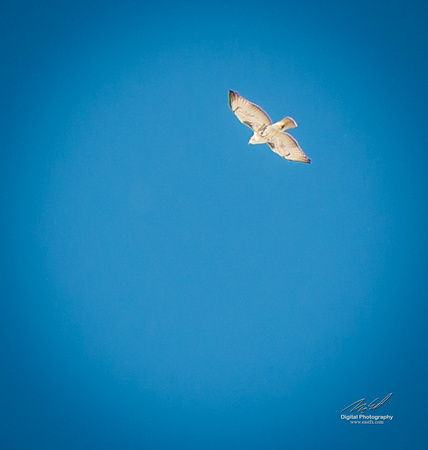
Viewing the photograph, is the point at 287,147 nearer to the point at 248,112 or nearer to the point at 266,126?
the point at 266,126

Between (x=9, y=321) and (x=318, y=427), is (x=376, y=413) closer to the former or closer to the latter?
(x=318, y=427)
